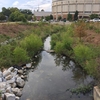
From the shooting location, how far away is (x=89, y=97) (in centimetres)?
1134

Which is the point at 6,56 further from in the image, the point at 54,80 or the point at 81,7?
the point at 81,7

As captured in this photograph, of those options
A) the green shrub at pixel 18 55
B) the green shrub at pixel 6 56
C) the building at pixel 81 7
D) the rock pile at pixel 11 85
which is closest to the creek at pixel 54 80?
the rock pile at pixel 11 85

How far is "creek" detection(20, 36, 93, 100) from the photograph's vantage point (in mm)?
11688

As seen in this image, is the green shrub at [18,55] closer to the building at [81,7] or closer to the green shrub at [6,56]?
the green shrub at [6,56]

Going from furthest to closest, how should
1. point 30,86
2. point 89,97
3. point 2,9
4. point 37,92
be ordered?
point 2,9
point 30,86
point 37,92
point 89,97

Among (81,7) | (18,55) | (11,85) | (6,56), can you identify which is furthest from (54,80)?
(81,7)

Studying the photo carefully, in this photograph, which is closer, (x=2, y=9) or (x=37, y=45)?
(x=37, y=45)

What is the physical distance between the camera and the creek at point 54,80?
11.7m

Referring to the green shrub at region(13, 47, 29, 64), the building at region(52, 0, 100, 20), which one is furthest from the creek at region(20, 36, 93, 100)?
the building at region(52, 0, 100, 20)

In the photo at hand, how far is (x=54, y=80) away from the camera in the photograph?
47.3 feet

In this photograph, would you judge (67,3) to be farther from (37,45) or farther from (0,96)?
(0,96)

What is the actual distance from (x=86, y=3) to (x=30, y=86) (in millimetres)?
85384

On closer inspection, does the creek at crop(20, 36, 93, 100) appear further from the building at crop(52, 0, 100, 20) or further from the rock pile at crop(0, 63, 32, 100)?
the building at crop(52, 0, 100, 20)

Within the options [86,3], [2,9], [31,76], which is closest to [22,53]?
[31,76]
